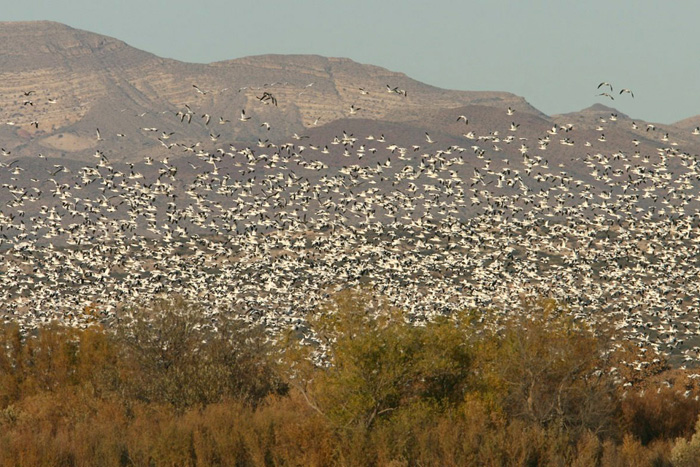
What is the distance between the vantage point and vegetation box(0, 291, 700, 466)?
116 feet

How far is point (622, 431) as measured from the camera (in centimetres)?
4522

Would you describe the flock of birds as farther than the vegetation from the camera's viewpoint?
Yes

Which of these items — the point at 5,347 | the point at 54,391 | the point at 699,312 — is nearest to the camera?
the point at 54,391

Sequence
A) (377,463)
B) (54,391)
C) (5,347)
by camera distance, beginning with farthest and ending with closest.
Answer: (5,347)
(54,391)
(377,463)

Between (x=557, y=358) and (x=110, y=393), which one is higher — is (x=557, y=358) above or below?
above

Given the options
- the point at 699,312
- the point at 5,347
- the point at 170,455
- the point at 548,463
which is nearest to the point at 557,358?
the point at 548,463

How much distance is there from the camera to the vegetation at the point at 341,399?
1391 inches

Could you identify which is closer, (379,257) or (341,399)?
(341,399)

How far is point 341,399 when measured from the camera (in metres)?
39.3

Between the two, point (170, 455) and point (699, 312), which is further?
point (699, 312)

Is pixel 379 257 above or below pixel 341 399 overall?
below

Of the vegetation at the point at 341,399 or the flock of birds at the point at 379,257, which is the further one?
the flock of birds at the point at 379,257

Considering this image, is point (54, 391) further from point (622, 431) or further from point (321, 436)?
point (622, 431)

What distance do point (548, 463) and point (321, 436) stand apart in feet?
26.4
